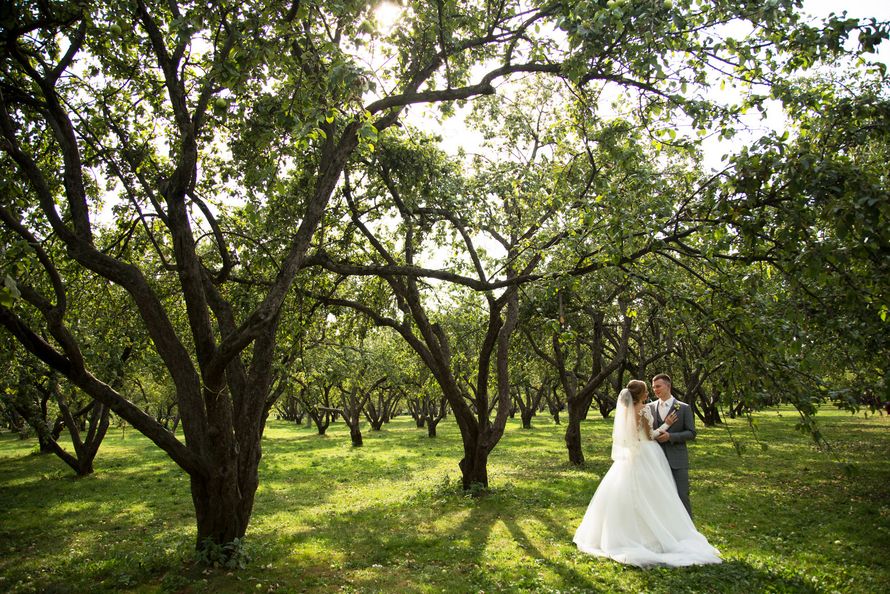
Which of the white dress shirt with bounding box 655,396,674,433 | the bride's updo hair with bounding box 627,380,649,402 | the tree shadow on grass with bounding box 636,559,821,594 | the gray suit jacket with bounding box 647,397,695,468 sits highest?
the bride's updo hair with bounding box 627,380,649,402

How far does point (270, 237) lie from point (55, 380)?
437 inches

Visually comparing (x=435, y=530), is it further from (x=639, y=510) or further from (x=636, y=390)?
(x=636, y=390)

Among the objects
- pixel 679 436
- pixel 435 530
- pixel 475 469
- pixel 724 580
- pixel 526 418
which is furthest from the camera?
pixel 526 418

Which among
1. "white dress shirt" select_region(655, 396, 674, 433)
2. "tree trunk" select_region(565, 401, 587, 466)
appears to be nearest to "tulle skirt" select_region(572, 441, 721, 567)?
"white dress shirt" select_region(655, 396, 674, 433)

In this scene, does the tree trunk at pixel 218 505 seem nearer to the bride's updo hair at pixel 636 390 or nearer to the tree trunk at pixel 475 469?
the bride's updo hair at pixel 636 390

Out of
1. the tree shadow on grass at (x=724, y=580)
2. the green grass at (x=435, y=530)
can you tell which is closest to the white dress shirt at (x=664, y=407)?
the green grass at (x=435, y=530)

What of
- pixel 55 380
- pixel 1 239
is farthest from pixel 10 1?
pixel 55 380

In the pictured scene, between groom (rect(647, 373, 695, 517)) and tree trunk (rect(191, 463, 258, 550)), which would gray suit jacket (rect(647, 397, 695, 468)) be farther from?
tree trunk (rect(191, 463, 258, 550))

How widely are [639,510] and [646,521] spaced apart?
0.19 metres

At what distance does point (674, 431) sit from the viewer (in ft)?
28.4

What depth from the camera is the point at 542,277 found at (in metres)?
7.97

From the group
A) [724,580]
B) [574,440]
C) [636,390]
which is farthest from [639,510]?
[574,440]

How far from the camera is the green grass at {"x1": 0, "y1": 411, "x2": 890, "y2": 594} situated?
25.7 feet

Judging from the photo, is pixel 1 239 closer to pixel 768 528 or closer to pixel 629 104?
pixel 629 104
